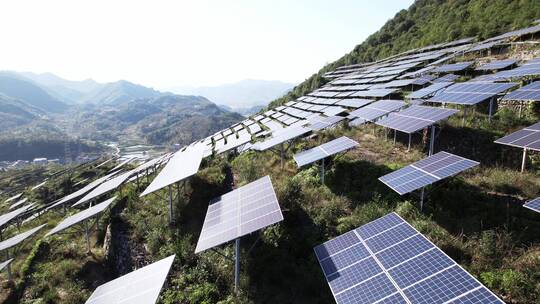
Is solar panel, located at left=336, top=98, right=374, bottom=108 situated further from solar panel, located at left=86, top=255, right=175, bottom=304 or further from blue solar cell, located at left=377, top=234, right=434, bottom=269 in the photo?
solar panel, located at left=86, top=255, right=175, bottom=304

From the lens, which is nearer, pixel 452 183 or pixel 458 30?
pixel 452 183

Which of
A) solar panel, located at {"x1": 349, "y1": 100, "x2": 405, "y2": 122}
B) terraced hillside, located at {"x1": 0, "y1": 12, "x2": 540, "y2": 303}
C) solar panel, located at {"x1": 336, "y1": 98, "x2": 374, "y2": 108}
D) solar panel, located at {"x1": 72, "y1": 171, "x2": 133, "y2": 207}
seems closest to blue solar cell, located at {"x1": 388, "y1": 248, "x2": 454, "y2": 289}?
terraced hillside, located at {"x1": 0, "y1": 12, "x2": 540, "y2": 303}

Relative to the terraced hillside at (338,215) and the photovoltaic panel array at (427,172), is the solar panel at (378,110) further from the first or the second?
the photovoltaic panel array at (427,172)

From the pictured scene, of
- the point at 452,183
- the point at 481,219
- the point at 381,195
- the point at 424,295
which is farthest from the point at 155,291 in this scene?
the point at 452,183

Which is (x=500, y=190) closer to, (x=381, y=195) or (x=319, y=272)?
(x=381, y=195)

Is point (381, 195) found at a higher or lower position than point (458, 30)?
lower

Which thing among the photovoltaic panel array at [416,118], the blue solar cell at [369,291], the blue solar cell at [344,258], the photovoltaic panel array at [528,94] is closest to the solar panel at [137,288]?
the blue solar cell at [344,258]

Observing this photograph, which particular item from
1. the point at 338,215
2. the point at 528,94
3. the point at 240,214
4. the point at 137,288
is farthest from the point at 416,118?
the point at 137,288
